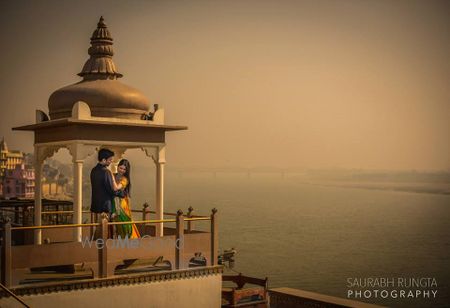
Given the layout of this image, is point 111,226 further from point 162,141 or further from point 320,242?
point 320,242

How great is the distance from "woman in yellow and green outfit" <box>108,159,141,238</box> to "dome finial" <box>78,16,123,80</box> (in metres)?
1.57

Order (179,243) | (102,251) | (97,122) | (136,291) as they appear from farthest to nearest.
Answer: (179,243) → (97,122) → (136,291) → (102,251)

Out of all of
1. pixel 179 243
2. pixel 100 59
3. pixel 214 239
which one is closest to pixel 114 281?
pixel 179 243

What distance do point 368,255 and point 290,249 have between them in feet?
22.9

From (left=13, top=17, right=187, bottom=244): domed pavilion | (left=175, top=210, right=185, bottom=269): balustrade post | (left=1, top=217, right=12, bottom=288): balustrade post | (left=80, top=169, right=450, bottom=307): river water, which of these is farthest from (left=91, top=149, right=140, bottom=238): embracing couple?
(left=80, top=169, right=450, bottom=307): river water

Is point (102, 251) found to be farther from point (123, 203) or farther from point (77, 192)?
point (123, 203)

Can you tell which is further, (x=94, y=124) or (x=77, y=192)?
(x=94, y=124)

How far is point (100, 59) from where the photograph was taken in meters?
12.0

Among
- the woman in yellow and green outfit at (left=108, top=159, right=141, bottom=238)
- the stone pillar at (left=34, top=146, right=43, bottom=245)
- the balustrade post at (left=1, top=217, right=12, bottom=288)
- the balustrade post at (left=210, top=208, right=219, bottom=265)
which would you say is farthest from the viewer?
the stone pillar at (left=34, top=146, right=43, bottom=245)

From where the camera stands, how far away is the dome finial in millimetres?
11820

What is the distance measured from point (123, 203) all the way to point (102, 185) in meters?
0.50

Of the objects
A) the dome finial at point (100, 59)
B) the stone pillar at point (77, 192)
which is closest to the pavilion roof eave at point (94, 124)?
the stone pillar at point (77, 192)

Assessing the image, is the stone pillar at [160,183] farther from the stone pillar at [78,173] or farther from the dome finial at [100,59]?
the dome finial at [100,59]

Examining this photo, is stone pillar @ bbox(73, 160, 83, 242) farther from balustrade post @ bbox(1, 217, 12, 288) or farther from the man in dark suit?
balustrade post @ bbox(1, 217, 12, 288)
